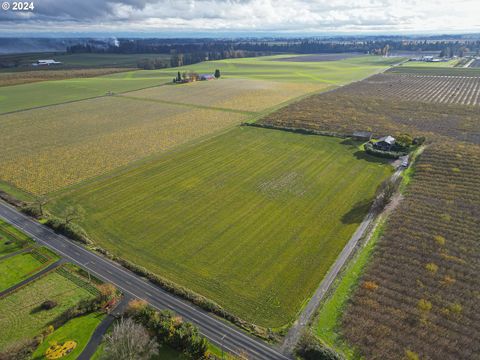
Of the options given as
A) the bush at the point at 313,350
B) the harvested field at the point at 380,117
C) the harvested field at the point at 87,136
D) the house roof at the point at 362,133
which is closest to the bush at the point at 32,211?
the harvested field at the point at 87,136

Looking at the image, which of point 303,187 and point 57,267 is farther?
point 303,187

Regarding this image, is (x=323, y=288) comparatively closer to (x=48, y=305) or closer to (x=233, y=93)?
(x=48, y=305)

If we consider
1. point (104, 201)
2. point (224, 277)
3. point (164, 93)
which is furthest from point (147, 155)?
point (164, 93)

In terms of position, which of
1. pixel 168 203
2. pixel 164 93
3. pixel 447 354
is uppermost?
pixel 164 93

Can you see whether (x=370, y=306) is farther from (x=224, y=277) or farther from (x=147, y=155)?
(x=147, y=155)

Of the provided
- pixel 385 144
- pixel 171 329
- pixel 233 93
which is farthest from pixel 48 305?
pixel 233 93

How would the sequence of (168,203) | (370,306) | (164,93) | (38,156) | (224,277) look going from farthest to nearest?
(164,93)
(38,156)
(168,203)
(224,277)
(370,306)
